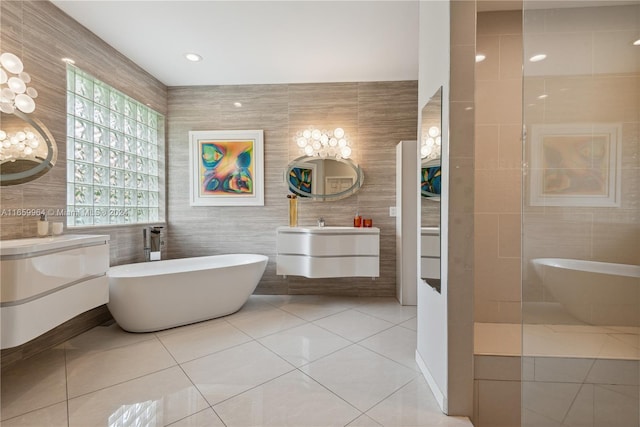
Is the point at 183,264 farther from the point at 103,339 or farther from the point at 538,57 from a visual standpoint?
the point at 538,57

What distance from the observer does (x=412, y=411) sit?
4.87ft

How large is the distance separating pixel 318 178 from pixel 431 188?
196 centimetres


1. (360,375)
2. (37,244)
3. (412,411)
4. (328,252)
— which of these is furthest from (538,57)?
(37,244)

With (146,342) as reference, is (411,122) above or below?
above

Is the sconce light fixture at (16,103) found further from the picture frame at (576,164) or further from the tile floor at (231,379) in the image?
the picture frame at (576,164)

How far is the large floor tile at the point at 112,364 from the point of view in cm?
174

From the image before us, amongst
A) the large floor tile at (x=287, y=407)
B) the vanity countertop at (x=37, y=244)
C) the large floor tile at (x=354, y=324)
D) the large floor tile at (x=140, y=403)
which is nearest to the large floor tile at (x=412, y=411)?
the large floor tile at (x=287, y=407)

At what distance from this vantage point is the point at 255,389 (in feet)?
5.44

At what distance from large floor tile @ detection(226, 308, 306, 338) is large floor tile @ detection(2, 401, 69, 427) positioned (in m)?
1.21

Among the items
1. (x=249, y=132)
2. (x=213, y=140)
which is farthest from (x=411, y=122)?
(x=213, y=140)

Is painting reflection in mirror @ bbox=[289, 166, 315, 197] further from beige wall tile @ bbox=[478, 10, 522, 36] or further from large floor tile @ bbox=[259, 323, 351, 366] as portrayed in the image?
beige wall tile @ bbox=[478, 10, 522, 36]

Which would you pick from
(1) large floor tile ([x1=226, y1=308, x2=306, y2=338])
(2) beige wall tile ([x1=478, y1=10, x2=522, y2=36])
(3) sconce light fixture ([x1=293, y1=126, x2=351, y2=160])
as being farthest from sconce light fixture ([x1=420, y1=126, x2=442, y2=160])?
(1) large floor tile ([x1=226, y1=308, x2=306, y2=338])

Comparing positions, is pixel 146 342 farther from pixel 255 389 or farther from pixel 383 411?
pixel 383 411

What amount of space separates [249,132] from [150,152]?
127cm
